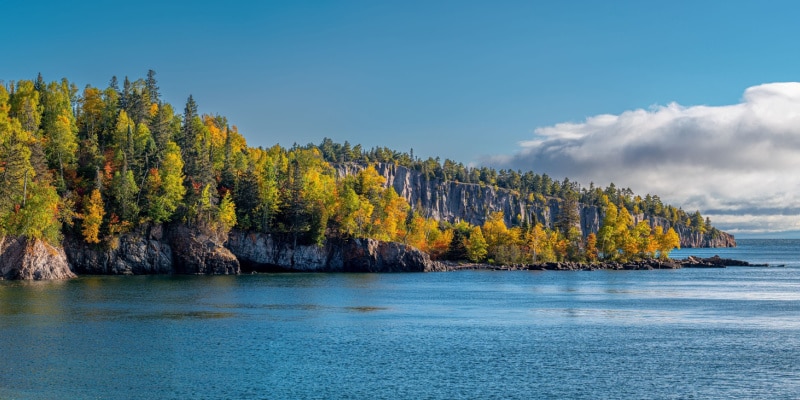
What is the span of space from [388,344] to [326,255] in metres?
93.8

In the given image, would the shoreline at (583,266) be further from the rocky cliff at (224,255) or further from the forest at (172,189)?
the rocky cliff at (224,255)

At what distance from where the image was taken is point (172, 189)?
5197 inches

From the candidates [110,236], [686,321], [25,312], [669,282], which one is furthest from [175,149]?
[686,321]

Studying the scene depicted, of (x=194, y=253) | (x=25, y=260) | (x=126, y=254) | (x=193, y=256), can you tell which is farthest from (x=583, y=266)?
(x=25, y=260)

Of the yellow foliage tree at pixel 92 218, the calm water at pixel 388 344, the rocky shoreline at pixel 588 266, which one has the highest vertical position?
the yellow foliage tree at pixel 92 218

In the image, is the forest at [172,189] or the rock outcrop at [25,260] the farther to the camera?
the forest at [172,189]

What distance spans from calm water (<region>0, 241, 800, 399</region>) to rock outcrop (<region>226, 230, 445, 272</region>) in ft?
133

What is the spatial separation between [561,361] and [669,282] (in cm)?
8695

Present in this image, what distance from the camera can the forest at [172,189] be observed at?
122m

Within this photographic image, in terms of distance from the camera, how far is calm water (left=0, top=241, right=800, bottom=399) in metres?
40.5

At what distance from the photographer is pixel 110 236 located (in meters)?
126

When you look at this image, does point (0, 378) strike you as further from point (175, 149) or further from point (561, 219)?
point (561, 219)

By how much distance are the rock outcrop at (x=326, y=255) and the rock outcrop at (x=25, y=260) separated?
33.8m

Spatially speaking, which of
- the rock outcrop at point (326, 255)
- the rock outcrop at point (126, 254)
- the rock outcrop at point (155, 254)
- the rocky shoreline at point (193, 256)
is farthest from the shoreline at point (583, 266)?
the rock outcrop at point (126, 254)
